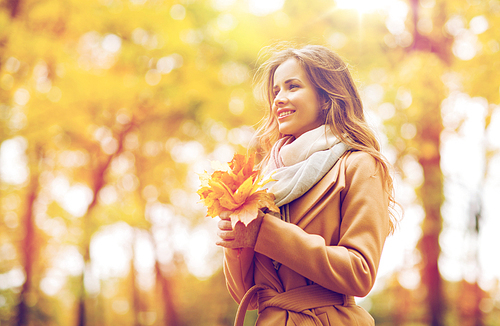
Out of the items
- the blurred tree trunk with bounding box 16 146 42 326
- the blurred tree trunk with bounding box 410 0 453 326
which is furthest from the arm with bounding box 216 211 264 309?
the blurred tree trunk with bounding box 16 146 42 326

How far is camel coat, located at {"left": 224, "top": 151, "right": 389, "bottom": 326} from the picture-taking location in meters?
1.43

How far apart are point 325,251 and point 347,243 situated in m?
0.12

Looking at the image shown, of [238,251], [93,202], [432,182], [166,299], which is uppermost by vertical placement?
[238,251]

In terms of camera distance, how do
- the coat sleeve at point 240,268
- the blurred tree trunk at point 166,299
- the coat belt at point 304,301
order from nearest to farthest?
the coat belt at point 304,301 → the coat sleeve at point 240,268 → the blurred tree trunk at point 166,299

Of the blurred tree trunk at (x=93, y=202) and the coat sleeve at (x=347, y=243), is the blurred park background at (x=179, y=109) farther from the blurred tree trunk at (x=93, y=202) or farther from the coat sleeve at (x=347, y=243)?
the coat sleeve at (x=347, y=243)

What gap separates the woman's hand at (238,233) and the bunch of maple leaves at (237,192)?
0.05 metres

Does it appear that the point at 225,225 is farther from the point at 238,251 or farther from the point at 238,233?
the point at 238,251

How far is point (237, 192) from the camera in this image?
55.0 inches

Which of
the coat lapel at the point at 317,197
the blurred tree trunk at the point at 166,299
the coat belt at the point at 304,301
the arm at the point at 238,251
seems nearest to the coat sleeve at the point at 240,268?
the arm at the point at 238,251

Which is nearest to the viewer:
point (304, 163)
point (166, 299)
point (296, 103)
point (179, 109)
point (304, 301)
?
point (304, 301)

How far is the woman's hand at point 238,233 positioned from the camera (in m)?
1.47

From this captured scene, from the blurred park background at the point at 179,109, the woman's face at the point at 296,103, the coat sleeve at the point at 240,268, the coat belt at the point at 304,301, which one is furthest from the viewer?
the blurred park background at the point at 179,109

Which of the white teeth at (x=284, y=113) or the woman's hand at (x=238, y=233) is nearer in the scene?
the woman's hand at (x=238, y=233)

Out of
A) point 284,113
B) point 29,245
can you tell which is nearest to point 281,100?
point 284,113
